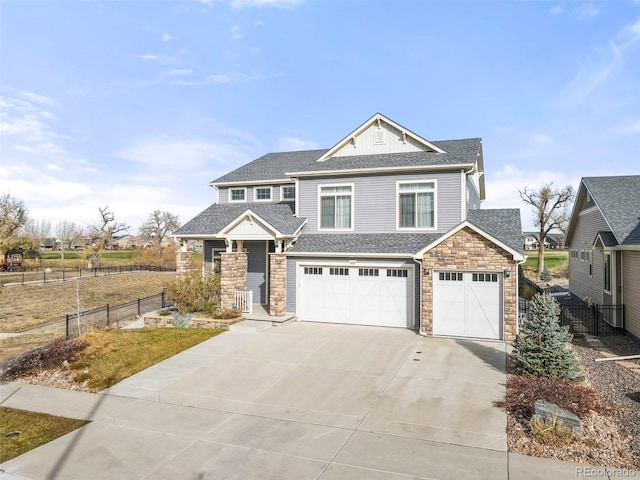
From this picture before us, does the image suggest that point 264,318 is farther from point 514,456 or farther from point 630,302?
point 630,302

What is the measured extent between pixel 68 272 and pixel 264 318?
40069mm

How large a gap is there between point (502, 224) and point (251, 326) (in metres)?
10.2

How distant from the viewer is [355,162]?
57.8 ft

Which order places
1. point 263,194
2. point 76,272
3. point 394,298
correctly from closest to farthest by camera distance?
point 394,298, point 263,194, point 76,272

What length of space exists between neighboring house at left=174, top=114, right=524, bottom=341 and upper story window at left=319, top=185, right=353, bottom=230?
44 millimetres

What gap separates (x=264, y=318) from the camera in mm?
16250

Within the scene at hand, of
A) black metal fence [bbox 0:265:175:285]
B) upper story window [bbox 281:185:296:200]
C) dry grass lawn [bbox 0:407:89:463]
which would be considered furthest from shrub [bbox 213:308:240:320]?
black metal fence [bbox 0:265:175:285]

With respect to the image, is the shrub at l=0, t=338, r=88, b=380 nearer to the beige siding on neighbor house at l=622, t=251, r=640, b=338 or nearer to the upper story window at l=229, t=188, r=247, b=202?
the upper story window at l=229, t=188, r=247, b=202

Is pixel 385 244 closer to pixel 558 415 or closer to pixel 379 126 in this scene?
pixel 379 126

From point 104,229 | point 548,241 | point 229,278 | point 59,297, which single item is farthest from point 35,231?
point 548,241

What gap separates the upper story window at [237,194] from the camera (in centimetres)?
2156

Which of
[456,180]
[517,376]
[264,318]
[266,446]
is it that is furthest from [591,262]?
[266,446]

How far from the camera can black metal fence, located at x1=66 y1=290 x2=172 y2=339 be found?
16583mm

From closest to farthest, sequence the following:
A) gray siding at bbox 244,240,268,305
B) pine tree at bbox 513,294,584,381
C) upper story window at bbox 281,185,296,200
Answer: pine tree at bbox 513,294,584,381 → gray siding at bbox 244,240,268,305 → upper story window at bbox 281,185,296,200
